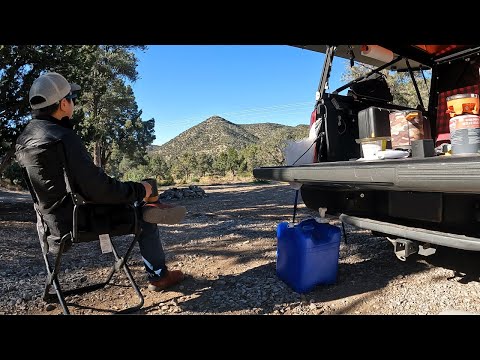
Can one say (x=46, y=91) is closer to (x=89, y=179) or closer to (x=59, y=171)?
(x=59, y=171)

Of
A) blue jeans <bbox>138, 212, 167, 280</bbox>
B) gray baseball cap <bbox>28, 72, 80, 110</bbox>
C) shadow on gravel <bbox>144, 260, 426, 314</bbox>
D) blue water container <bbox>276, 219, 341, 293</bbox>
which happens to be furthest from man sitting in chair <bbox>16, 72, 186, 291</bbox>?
blue water container <bbox>276, 219, 341, 293</bbox>

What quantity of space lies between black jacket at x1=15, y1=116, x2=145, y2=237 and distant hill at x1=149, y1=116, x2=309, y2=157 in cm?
6244

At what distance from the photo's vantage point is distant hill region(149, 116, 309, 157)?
69.4 m

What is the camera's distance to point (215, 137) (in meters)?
75.0

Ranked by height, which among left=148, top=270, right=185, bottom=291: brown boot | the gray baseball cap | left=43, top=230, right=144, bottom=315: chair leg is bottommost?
left=148, top=270, right=185, bottom=291: brown boot

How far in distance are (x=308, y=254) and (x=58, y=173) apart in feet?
5.75

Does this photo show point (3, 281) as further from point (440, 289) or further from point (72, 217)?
point (440, 289)

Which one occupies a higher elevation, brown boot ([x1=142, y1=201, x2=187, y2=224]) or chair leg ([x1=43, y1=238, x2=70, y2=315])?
brown boot ([x1=142, y1=201, x2=187, y2=224])

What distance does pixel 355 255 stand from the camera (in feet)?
11.5

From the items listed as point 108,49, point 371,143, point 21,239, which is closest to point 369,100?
point 371,143

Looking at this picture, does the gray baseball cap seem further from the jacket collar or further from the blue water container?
the blue water container

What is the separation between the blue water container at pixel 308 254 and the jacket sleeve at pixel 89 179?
1.26 meters

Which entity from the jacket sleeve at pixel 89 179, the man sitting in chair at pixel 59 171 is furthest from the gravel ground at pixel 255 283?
the jacket sleeve at pixel 89 179

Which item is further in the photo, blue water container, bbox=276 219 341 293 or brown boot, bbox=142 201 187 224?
blue water container, bbox=276 219 341 293
